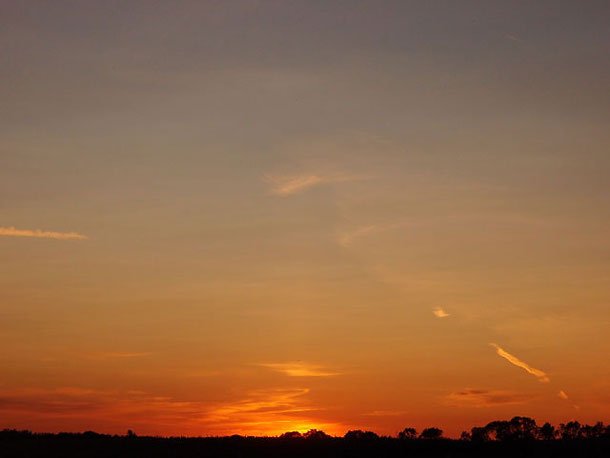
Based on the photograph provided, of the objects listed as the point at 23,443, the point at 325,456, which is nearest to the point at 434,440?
the point at 325,456

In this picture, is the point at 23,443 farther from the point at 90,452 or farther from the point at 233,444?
the point at 233,444

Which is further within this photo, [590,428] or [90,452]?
[590,428]

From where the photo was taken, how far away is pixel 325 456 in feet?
199

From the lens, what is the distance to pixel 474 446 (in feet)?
202

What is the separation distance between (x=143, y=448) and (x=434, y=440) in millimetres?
20266

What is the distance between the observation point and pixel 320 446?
6281 centimetres

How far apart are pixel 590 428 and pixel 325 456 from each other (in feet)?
81.9

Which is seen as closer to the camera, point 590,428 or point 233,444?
point 233,444

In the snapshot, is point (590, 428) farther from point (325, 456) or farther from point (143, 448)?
point (143, 448)

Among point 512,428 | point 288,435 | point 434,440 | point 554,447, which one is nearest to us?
point 554,447

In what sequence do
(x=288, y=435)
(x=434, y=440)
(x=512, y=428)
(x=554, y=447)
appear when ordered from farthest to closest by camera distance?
1. (x=512, y=428)
2. (x=288, y=435)
3. (x=434, y=440)
4. (x=554, y=447)

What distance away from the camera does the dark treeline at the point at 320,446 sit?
59312mm

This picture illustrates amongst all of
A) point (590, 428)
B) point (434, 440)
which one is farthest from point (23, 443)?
point (590, 428)

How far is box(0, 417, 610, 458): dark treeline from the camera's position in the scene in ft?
195
